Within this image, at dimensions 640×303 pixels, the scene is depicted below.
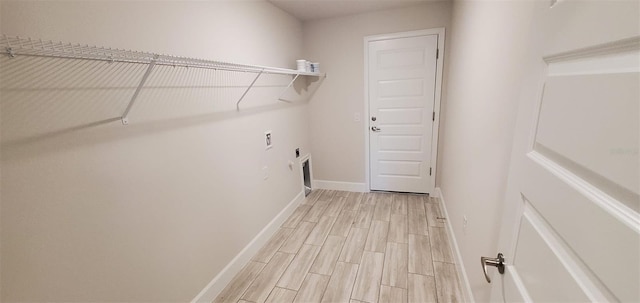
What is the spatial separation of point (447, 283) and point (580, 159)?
178 cm

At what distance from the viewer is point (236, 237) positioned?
6.97 feet

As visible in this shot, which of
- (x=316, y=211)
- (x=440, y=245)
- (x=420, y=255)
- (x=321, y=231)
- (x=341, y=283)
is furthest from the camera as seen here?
(x=316, y=211)

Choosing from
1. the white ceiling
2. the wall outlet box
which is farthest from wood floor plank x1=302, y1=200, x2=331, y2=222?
the white ceiling

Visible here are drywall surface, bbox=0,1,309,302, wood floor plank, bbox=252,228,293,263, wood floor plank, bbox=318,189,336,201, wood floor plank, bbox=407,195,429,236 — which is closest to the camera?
drywall surface, bbox=0,1,309,302

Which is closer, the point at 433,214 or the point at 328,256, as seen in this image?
the point at 328,256

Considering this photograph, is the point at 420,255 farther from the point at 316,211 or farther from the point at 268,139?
the point at 268,139

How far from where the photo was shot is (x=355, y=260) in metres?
2.21

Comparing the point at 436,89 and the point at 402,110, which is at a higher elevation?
the point at 436,89

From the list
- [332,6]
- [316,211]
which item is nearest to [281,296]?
[316,211]

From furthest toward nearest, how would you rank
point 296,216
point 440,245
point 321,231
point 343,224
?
point 296,216, point 343,224, point 321,231, point 440,245

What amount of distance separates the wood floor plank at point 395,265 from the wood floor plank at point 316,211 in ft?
2.99

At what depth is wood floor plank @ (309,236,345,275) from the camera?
2.11 metres

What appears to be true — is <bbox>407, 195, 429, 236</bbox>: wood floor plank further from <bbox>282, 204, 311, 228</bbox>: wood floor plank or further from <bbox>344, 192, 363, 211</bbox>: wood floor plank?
<bbox>282, 204, 311, 228</bbox>: wood floor plank

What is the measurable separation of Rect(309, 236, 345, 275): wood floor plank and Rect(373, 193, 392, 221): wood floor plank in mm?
636
